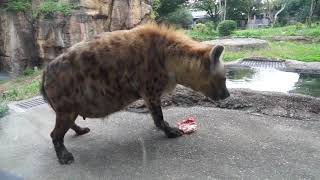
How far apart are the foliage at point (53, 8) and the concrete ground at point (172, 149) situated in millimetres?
6857

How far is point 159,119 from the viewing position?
465 cm

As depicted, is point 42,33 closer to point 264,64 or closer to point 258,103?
point 264,64

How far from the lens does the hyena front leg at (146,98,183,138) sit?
4539mm

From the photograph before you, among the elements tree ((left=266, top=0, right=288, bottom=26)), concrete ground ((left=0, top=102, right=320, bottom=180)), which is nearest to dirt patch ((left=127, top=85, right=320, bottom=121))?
concrete ground ((left=0, top=102, right=320, bottom=180))

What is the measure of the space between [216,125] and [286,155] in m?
1.15

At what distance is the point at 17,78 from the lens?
11.5m

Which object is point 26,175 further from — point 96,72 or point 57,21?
point 57,21

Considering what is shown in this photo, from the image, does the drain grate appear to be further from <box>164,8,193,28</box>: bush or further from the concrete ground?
<box>164,8,193,28</box>: bush

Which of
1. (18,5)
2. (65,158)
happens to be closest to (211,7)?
(18,5)

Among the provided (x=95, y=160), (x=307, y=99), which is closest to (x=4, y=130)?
(x=95, y=160)

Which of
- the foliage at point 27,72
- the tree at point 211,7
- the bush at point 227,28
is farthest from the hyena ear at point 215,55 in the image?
the tree at point 211,7

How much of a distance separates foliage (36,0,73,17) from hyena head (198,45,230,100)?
843 cm

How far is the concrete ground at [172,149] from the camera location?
12.6ft

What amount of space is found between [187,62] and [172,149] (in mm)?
999
